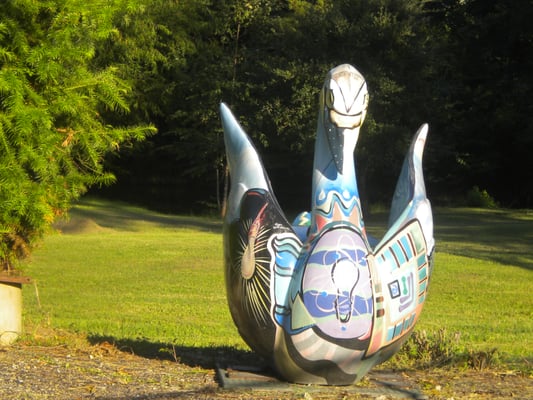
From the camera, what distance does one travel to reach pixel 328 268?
18.2 ft

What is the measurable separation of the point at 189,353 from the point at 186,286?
20.6 feet

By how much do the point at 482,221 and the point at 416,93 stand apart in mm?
5021

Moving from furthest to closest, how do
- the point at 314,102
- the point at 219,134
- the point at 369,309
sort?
the point at 219,134
the point at 314,102
the point at 369,309

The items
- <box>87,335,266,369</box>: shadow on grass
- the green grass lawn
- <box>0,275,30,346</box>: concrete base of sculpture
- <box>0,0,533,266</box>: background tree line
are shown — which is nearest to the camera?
<box>87,335,266,369</box>: shadow on grass

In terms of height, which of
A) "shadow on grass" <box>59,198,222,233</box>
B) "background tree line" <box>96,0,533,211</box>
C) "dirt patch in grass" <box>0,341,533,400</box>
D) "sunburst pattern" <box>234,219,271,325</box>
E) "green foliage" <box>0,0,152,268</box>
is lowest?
"shadow on grass" <box>59,198,222,233</box>

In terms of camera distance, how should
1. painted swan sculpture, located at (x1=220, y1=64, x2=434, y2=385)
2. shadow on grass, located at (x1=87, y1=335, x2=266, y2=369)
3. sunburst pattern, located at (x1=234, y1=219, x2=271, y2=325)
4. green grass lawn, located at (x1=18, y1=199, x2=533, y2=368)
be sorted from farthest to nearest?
green grass lawn, located at (x1=18, y1=199, x2=533, y2=368), shadow on grass, located at (x1=87, y1=335, x2=266, y2=369), sunburst pattern, located at (x1=234, y1=219, x2=271, y2=325), painted swan sculpture, located at (x1=220, y1=64, x2=434, y2=385)

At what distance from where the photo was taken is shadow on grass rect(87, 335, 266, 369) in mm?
6805

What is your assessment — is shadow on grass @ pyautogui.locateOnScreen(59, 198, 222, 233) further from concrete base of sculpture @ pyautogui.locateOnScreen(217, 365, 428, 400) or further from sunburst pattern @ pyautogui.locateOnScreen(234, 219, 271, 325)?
sunburst pattern @ pyautogui.locateOnScreen(234, 219, 271, 325)

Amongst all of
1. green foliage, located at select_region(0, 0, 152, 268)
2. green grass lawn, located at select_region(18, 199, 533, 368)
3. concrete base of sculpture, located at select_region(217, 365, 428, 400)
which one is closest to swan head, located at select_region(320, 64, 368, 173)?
concrete base of sculpture, located at select_region(217, 365, 428, 400)

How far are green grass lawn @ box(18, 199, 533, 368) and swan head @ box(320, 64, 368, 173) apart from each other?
115 inches

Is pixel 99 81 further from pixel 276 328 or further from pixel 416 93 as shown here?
pixel 416 93

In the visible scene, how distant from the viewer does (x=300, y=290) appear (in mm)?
5559

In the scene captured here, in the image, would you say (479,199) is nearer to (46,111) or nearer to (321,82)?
(321,82)

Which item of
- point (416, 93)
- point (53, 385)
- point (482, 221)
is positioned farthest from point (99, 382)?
point (416, 93)
